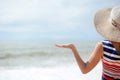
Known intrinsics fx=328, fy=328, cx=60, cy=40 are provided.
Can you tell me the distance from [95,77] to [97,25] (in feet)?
27.3

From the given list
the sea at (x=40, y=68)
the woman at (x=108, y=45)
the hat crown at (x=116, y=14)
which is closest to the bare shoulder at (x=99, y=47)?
the woman at (x=108, y=45)

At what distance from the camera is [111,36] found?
→ 189cm

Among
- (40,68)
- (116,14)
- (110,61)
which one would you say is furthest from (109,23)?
(40,68)

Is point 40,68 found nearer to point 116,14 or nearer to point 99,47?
point 99,47

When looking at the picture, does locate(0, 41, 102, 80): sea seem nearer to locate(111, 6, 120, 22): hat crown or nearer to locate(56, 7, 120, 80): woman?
locate(56, 7, 120, 80): woman

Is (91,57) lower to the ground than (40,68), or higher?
higher

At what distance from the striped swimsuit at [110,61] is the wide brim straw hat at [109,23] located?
0.08m

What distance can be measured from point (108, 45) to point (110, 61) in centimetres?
10

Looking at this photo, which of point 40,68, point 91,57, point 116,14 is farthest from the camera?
point 40,68

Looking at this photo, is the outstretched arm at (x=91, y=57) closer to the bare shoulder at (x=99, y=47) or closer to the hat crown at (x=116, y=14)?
the bare shoulder at (x=99, y=47)

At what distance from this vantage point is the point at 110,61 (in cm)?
197

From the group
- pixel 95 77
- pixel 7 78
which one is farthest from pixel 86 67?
pixel 7 78

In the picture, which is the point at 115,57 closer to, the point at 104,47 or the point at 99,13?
the point at 104,47

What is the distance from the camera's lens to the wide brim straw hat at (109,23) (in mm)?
1894
